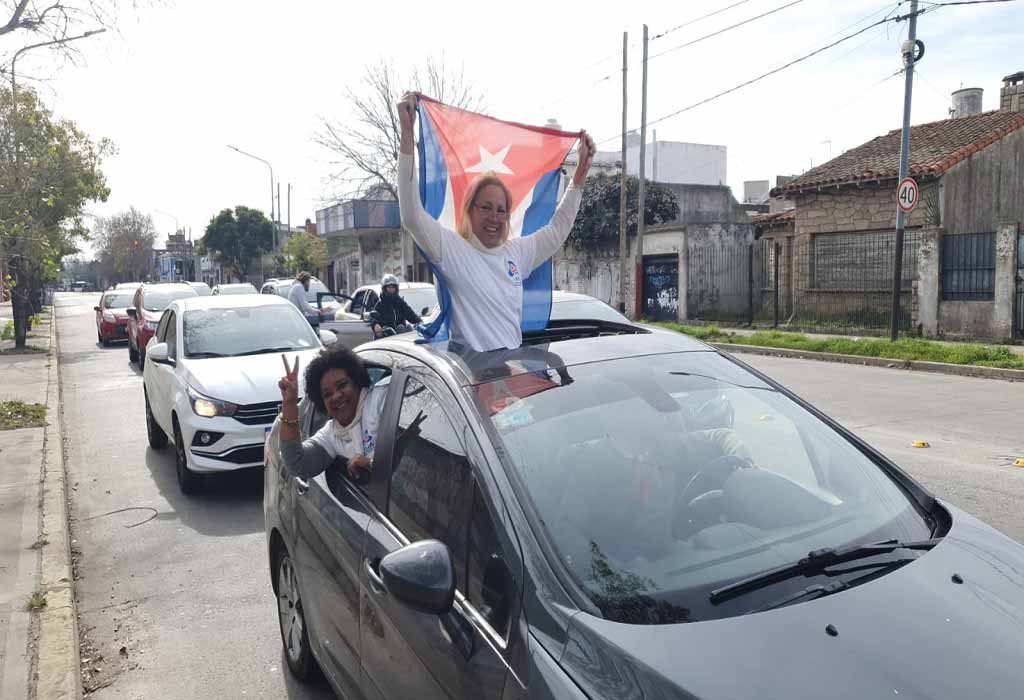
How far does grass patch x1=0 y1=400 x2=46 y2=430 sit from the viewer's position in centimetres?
1080

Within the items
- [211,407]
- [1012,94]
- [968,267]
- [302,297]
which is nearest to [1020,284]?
[968,267]

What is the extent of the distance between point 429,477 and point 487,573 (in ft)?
1.76

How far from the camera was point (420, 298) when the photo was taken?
14023 mm

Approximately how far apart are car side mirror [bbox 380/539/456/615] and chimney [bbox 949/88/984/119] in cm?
3056

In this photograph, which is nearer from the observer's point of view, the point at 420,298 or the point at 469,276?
the point at 469,276

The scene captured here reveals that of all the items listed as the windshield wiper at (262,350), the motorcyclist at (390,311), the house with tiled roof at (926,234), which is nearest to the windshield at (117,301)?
the motorcyclist at (390,311)

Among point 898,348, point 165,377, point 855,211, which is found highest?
point 855,211

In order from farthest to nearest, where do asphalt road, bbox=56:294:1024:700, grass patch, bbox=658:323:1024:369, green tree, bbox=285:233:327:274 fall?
green tree, bbox=285:233:327:274 < grass patch, bbox=658:323:1024:369 < asphalt road, bbox=56:294:1024:700

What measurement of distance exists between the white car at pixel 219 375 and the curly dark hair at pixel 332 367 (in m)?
3.41

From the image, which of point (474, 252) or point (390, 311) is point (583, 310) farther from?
point (474, 252)

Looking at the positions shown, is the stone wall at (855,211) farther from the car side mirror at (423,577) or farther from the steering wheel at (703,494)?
the car side mirror at (423,577)

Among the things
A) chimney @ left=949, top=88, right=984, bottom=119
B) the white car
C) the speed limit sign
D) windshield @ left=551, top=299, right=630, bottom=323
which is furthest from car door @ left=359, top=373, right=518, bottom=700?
chimney @ left=949, top=88, right=984, bottom=119

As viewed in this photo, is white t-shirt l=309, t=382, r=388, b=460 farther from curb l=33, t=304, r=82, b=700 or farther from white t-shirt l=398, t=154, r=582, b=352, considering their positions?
curb l=33, t=304, r=82, b=700

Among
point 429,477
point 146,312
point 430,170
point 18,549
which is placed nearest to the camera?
point 429,477
